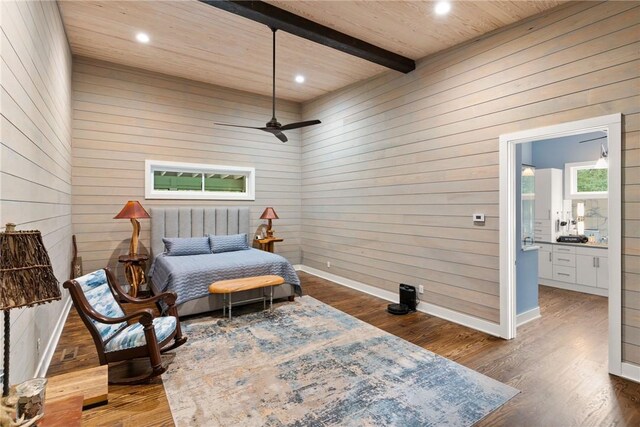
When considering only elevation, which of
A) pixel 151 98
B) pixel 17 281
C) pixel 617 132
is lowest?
pixel 17 281

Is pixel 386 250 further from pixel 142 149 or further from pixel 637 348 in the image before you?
pixel 142 149

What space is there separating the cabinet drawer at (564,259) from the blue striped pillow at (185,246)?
6.24 metres

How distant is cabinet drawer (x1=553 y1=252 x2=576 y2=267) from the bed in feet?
15.5

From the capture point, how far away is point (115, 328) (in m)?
2.79

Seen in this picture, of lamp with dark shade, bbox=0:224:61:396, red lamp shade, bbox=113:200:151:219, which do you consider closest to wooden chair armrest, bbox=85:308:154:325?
lamp with dark shade, bbox=0:224:61:396

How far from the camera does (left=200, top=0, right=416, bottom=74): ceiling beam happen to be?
10.8 feet

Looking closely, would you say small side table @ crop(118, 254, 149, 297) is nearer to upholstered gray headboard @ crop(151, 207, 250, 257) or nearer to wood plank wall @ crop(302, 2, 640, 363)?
upholstered gray headboard @ crop(151, 207, 250, 257)

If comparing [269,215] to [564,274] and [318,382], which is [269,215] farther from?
[564,274]

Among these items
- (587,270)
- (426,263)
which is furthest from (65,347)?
(587,270)

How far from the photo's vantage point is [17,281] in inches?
51.4

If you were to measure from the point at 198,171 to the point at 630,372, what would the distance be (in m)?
6.39

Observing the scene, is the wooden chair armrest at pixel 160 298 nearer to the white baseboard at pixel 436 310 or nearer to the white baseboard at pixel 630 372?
the white baseboard at pixel 436 310

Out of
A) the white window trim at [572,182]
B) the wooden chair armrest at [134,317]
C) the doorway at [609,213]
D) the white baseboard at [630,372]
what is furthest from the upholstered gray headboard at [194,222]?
the white window trim at [572,182]

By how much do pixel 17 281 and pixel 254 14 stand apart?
3.23m
